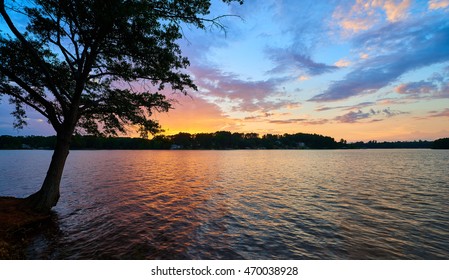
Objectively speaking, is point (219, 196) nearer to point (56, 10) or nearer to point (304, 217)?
point (304, 217)

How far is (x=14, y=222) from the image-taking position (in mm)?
11195

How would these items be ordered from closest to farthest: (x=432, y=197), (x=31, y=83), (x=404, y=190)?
(x=31, y=83) → (x=432, y=197) → (x=404, y=190)

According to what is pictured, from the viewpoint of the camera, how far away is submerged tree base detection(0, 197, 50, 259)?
858 cm

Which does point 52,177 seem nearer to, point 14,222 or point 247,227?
point 14,222

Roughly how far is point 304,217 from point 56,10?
19662 mm

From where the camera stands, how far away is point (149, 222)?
45.1 ft

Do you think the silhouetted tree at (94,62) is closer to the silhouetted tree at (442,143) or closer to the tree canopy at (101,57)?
the tree canopy at (101,57)

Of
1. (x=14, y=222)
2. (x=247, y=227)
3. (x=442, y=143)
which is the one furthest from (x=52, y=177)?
(x=442, y=143)

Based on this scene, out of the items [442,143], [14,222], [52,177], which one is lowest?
[14,222]

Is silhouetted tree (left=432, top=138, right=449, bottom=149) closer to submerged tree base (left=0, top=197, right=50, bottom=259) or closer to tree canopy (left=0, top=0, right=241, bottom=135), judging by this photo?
tree canopy (left=0, top=0, right=241, bottom=135)

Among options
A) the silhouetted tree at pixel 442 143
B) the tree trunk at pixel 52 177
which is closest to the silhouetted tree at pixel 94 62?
the tree trunk at pixel 52 177

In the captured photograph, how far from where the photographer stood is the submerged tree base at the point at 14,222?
858 centimetres
